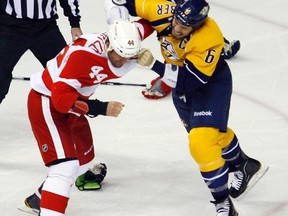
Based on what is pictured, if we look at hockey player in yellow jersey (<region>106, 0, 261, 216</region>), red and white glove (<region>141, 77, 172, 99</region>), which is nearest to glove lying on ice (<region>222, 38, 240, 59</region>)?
red and white glove (<region>141, 77, 172, 99</region>)

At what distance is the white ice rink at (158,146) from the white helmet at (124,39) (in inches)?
35.4

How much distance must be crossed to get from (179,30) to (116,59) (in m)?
0.35

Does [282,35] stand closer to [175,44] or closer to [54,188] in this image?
[175,44]

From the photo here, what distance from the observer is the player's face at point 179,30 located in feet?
14.0

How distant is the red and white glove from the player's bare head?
5.41 feet

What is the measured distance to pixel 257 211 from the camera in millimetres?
4574

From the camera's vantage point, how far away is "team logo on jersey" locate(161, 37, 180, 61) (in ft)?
14.6

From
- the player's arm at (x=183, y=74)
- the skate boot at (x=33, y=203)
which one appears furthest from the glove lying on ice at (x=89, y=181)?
the player's arm at (x=183, y=74)

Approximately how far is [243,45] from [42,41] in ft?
7.06

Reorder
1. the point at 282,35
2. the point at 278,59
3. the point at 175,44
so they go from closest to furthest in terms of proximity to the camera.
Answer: the point at 175,44
the point at 278,59
the point at 282,35

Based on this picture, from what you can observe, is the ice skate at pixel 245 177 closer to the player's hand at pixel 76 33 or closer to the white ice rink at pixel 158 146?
the white ice rink at pixel 158 146

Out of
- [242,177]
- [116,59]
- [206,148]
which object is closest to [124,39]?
[116,59]

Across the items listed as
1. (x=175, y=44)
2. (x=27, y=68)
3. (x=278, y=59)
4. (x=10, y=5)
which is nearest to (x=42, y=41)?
(x=10, y=5)

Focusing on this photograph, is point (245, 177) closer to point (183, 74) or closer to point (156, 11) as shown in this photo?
point (183, 74)
